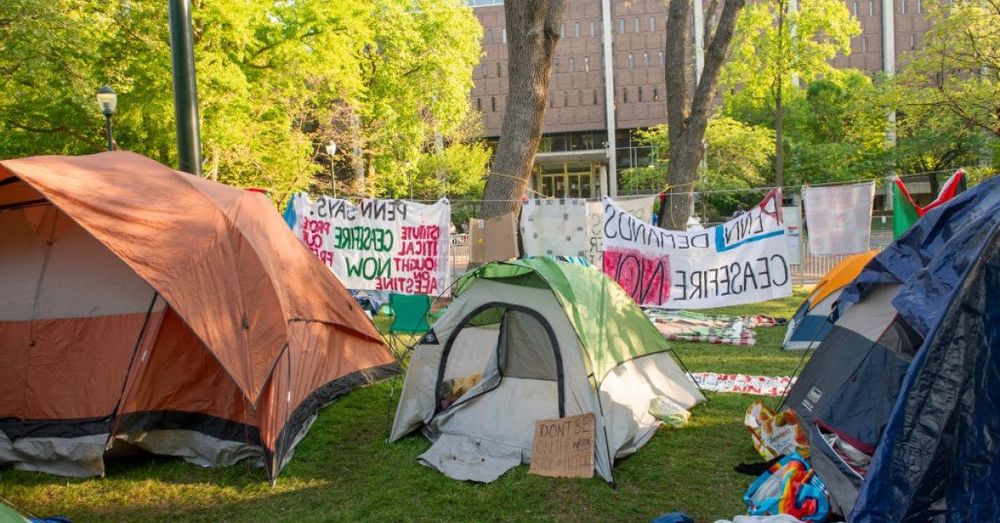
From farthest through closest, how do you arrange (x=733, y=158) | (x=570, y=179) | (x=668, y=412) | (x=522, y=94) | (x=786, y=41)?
(x=570, y=179)
(x=733, y=158)
(x=786, y=41)
(x=522, y=94)
(x=668, y=412)

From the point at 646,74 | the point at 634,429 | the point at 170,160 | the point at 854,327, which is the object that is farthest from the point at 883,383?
the point at 646,74

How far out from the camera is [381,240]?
9.16m

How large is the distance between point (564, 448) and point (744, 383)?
3.15 m

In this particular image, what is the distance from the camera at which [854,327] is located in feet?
17.4

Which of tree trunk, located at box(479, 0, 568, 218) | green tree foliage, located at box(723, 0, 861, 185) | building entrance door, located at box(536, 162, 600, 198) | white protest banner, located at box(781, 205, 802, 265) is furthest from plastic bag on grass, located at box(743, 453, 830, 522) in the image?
building entrance door, located at box(536, 162, 600, 198)

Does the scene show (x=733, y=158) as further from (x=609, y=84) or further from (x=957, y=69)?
(x=609, y=84)

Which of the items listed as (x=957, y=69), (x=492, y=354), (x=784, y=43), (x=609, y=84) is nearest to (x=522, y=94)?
(x=492, y=354)

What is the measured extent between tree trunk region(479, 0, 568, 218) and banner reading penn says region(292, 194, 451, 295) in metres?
1.73

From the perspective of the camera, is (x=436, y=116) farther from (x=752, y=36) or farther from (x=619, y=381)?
(x=619, y=381)

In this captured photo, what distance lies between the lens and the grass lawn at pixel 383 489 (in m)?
4.70

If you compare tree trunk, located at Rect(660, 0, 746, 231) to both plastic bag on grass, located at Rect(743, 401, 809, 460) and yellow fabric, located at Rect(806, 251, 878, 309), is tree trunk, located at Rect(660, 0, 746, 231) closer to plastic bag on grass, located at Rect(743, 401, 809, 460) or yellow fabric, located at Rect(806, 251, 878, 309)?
yellow fabric, located at Rect(806, 251, 878, 309)

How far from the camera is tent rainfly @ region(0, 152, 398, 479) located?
5.32 m

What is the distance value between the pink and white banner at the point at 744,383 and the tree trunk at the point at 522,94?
4.21 meters

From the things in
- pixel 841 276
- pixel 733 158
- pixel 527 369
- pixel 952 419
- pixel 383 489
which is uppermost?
pixel 733 158
